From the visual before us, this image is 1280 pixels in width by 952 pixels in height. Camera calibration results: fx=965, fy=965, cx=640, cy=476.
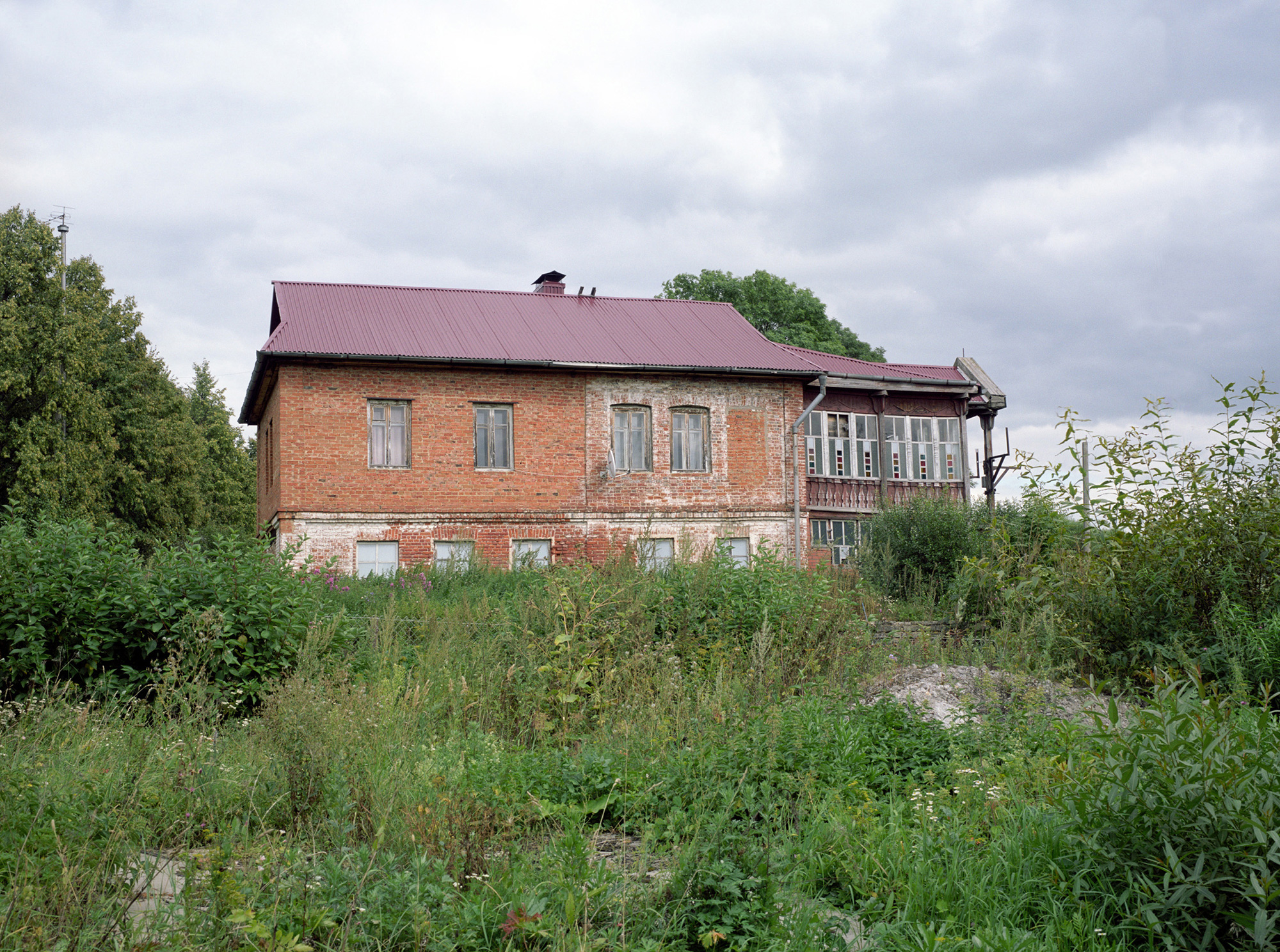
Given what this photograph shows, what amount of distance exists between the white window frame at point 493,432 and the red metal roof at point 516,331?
1010 mm

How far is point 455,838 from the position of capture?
12.6 ft

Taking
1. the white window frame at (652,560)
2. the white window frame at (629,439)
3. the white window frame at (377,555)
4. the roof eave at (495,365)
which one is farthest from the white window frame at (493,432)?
the white window frame at (652,560)

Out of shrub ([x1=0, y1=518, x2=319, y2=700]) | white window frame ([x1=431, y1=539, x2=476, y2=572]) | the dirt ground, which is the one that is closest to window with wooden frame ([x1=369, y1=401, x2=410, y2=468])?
white window frame ([x1=431, y1=539, x2=476, y2=572])

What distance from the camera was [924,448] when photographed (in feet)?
79.1

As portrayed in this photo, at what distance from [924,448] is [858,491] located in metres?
2.48

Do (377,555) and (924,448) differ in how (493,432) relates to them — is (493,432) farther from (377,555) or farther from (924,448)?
(924,448)

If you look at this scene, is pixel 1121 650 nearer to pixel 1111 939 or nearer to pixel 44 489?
pixel 1111 939

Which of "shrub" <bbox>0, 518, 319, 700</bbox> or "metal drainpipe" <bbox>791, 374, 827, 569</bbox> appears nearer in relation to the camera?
"shrub" <bbox>0, 518, 319, 700</bbox>

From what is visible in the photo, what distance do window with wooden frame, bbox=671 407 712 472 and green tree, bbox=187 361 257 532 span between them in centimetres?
2067

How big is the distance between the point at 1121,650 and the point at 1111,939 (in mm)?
5075

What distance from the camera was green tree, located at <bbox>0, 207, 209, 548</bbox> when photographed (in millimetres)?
23266

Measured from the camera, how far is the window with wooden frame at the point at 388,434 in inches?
736

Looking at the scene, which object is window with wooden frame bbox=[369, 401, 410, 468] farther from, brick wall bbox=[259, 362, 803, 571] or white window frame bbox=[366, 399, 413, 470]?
brick wall bbox=[259, 362, 803, 571]

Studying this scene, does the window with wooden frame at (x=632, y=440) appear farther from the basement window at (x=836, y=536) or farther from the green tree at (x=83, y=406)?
the green tree at (x=83, y=406)
